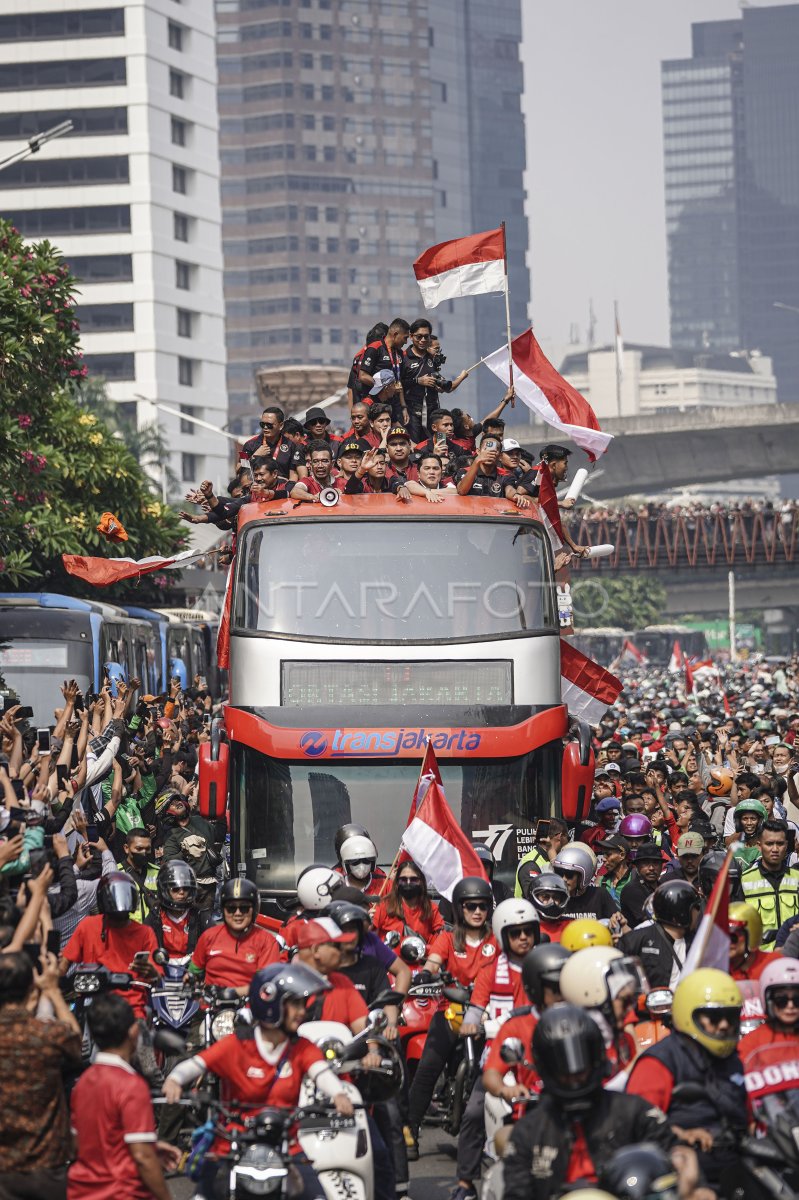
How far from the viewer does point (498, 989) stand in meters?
10.2

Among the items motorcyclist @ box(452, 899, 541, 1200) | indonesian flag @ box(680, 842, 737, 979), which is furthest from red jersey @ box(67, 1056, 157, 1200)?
motorcyclist @ box(452, 899, 541, 1200)

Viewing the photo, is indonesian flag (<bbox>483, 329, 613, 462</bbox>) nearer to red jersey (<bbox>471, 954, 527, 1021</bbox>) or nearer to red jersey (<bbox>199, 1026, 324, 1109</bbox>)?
red jersey (<bbox>471, 954, 527, 1021</bbox>)

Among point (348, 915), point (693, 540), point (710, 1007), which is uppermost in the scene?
point (710, 1007)

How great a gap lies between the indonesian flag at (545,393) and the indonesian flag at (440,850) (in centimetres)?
718

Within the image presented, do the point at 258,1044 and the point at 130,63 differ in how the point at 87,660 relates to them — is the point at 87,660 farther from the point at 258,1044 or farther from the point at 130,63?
the point at 130,63

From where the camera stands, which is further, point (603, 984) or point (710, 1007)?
point (603, 984)

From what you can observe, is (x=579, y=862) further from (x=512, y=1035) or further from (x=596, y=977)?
(x=596, y=977)

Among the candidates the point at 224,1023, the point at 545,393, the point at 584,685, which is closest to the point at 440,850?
the point at 224,1023

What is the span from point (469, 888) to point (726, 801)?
757 cm

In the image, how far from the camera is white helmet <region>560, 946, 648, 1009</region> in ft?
25.7

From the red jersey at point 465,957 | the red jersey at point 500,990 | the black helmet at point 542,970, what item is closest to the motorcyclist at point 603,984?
the black helmet at point 542,970

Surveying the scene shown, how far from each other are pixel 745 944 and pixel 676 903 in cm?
97

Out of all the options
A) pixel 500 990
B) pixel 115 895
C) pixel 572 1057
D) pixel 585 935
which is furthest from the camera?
pixel 115 895

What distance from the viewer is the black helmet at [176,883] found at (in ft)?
39.3
